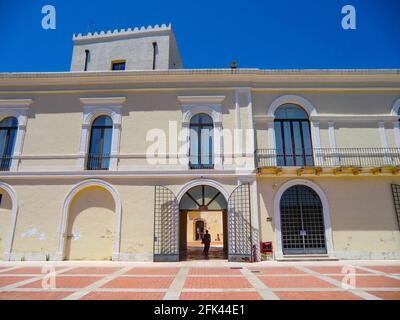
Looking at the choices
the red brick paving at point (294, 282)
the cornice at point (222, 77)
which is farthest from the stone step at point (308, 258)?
the cornice at point (222, 77)

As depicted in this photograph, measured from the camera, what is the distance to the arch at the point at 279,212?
477 inches

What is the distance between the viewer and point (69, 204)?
12719 mm

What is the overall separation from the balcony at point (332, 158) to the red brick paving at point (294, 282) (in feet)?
18.7

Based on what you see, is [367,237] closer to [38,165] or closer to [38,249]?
[38,249]

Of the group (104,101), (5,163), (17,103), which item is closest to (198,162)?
(104,101)

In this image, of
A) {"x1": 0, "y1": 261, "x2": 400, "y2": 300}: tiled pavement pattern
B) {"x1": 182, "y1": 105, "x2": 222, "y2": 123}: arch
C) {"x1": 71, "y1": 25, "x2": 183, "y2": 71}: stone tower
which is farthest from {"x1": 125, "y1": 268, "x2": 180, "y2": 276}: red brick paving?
{"x1": 71, "y1": 25, "x2": 183, "y2": 71}: stone tower

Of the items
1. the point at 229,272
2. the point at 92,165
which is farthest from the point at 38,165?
the point at 229,272

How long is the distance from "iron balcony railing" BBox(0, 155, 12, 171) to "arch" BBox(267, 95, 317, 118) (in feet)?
44.3

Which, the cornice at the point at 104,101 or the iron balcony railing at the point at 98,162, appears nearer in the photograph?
the iron balcony railing at the point at 98,162

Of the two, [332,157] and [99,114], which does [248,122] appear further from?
[99,114]

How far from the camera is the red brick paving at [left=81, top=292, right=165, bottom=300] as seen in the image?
6.16m

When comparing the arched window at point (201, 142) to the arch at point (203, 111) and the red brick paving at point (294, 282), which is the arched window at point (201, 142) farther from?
the red brick paving at point (294, 282)

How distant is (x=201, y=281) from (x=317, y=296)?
3.25 metres
